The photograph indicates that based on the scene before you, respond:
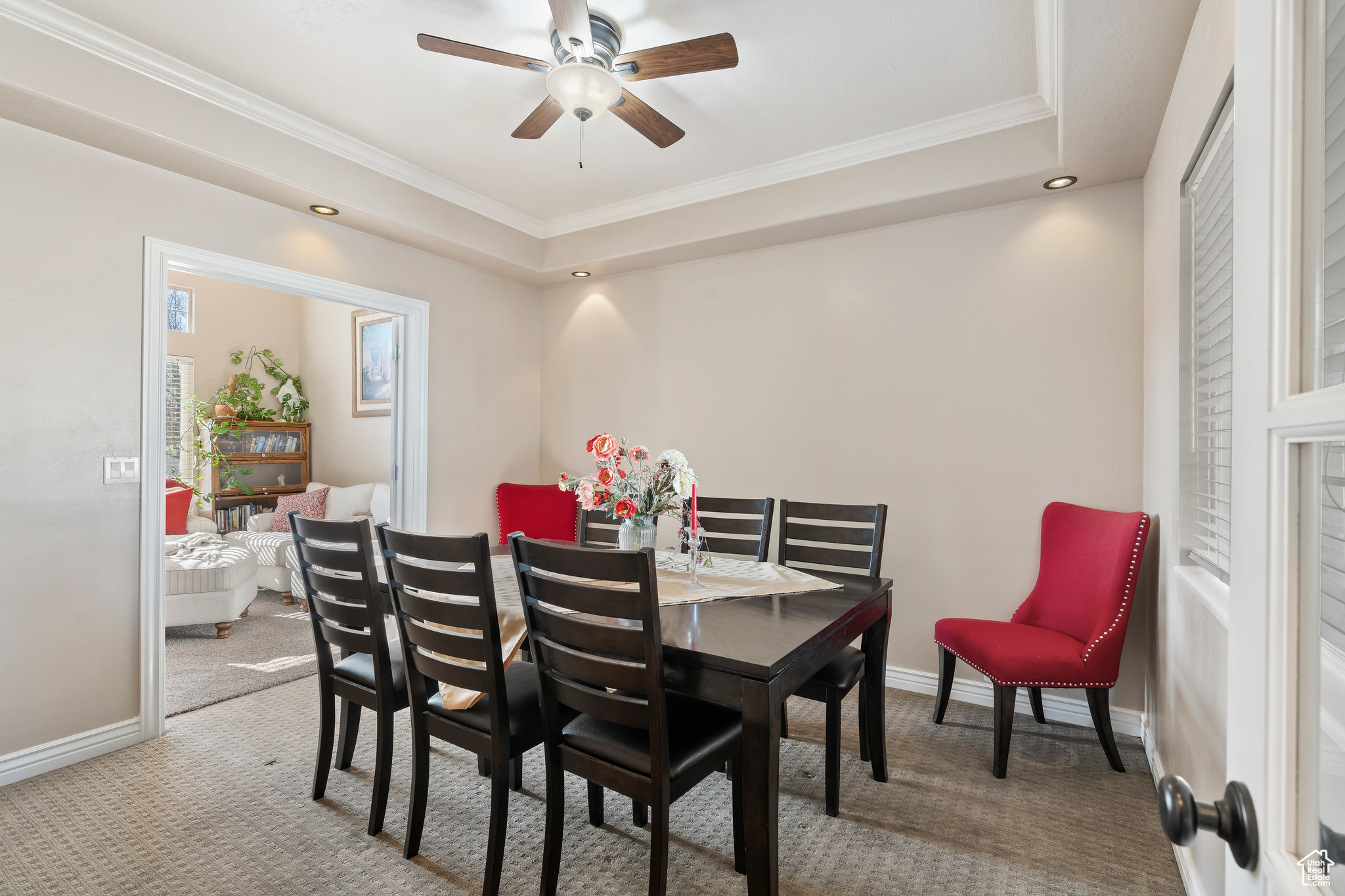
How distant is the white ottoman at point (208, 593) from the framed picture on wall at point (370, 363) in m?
2.07

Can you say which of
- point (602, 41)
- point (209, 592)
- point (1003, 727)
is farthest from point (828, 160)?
point (209, 592)

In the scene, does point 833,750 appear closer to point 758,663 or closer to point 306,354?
point 758,663

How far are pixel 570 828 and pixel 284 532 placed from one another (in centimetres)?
435

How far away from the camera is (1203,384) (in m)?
2.01

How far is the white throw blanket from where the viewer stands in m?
4.11

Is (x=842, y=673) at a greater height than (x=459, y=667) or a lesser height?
lesser

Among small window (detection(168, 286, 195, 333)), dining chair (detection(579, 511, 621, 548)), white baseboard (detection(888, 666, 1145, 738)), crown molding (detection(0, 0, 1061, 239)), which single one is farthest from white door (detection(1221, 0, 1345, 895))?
small window (detection(168, 286, 195, 333))

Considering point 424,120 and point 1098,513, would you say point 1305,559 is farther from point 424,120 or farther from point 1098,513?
point 424,120

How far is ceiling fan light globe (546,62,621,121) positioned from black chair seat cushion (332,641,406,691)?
186cm

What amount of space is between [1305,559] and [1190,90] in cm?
206

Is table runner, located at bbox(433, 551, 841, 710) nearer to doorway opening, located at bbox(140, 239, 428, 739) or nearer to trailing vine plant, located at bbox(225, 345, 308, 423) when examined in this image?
doorway opening, located at bbox(140, 239, 428, 739)

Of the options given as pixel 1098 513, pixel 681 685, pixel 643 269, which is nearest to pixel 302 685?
pixel 681 685

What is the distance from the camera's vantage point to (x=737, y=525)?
117 inches

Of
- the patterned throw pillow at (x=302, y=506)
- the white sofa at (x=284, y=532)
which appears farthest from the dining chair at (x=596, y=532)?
the patterned throw pillow at (x=302, y=506)
